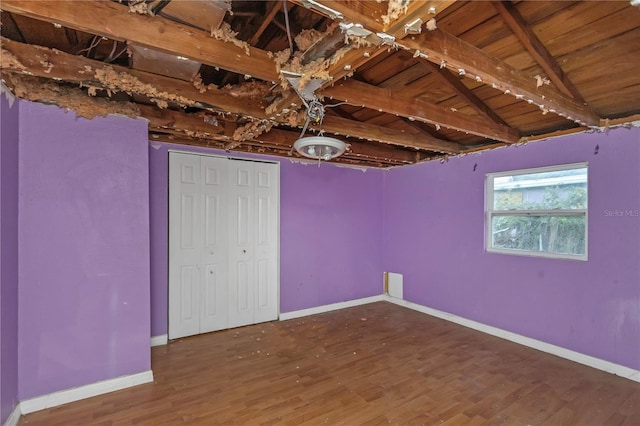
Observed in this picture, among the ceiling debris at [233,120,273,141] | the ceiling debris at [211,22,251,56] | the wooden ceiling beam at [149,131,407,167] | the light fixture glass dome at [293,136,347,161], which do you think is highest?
the ceiling debris at [211,22,251,56]

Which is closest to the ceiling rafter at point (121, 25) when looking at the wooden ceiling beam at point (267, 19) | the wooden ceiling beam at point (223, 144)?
the wooden ceiling beam at point (267, 19)

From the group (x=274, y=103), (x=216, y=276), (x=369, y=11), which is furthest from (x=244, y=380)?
(x=369, y=11)

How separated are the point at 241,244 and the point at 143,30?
9.43 ft

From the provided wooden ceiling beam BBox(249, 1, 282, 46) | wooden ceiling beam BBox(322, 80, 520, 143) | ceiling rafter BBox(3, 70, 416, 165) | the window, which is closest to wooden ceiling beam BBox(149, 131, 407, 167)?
ceiling rafter BBox(3, 70, 416, 165)

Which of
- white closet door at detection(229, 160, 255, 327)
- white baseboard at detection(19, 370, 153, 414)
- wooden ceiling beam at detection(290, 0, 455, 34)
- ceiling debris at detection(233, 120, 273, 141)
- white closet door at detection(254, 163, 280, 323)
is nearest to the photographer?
wooden ceiling beam at detection(290, 0, 455, 34)

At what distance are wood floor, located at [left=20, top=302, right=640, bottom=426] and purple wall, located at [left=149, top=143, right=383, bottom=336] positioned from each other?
97cm

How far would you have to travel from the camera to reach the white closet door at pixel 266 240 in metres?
4.14

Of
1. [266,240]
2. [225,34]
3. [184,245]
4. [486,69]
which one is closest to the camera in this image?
[225,34]

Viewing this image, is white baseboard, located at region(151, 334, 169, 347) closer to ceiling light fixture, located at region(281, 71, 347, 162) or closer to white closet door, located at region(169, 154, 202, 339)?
white closet door, located at region(169, 154, 202, 339)

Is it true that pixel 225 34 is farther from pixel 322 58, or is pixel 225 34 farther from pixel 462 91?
pixel 462 91

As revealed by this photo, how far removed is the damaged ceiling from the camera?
1430 mm

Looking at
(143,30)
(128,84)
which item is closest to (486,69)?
(143,30)

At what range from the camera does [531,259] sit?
135 inches

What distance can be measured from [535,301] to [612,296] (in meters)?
0.66
